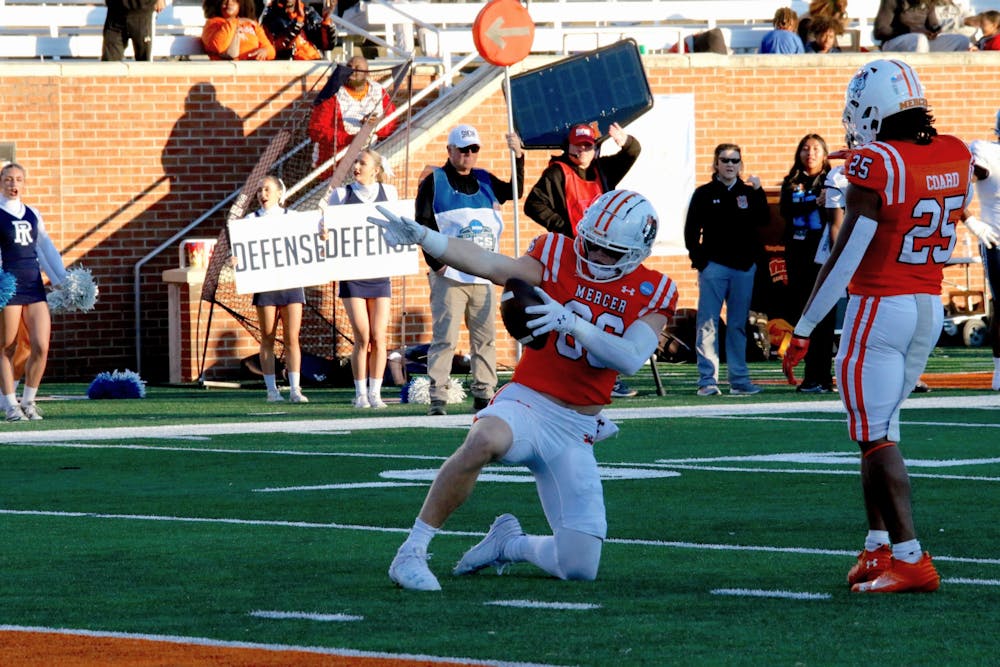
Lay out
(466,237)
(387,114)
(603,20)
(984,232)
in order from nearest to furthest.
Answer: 1. (466,237)
2. (984,232)
3. (387,114)
4. (603,20)

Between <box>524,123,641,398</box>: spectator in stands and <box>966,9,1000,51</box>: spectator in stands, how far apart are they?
36.7 ft

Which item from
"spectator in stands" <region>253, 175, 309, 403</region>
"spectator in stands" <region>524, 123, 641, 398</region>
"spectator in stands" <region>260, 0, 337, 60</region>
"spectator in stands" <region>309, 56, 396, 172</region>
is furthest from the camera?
"spectator in stands" <region>260, 0, 337, 60</region>

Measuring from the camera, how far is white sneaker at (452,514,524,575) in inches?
273

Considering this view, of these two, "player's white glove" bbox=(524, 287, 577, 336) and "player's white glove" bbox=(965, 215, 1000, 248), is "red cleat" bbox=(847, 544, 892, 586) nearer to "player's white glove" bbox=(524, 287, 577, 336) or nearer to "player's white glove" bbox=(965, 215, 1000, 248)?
"player's white glove" bbox=(524, 287, 577, 336)

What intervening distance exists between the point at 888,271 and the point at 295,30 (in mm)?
15871

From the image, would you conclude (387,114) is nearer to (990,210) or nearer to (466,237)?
(466,237)

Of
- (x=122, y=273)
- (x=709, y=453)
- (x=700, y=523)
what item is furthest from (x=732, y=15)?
(x=700, y=523)

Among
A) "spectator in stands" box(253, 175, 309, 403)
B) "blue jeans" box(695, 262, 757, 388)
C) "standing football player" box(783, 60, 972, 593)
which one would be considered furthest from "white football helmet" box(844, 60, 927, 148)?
"spectator in stands" box(253, 175, 309, 403)

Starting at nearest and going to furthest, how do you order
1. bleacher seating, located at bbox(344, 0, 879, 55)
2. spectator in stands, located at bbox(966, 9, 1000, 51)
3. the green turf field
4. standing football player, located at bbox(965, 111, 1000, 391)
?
1. the green turf field
2. standing football player, located at bbox(965, 111, 1000, 391)
3. bleacher seating, located at bbox(344, 0, 879, 55)
4. spectator in stands, located at bbox(966, 9, 1000, 51)

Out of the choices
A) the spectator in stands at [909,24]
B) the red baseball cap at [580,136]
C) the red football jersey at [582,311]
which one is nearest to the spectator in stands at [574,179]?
the red baseball cap at [580,136]

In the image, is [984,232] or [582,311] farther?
[984,232]

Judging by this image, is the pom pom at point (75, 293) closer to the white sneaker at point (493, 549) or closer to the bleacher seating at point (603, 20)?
the bleacher seating at point (603, 20)

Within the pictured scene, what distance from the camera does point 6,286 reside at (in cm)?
1405

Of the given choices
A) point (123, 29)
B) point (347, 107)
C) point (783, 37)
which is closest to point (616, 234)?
point (347, 107)
